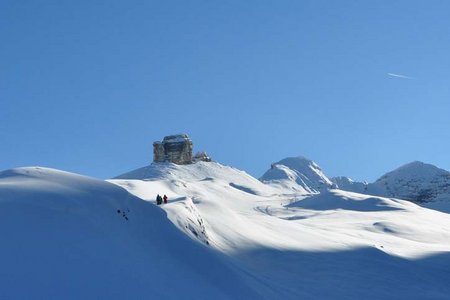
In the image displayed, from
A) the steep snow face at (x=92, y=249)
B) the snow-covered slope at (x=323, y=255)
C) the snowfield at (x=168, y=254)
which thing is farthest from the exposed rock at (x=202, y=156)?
the steep snow face at (x=92, y=249)

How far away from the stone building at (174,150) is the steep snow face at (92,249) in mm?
118638

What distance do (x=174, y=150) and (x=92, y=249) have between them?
12759cm

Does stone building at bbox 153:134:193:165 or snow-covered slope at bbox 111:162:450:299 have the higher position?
stone building at bbox 153:134:193:165

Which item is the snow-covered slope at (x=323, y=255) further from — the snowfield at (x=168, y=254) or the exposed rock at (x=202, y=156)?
the exposed rock at (x=202, y=156)

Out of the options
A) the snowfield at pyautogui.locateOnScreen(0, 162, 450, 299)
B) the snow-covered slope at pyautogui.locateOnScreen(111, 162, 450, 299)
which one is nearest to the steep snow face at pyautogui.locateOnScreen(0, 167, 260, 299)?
the snowfield at pyautogui.locateOnScreen(0, 162, 450, 299)

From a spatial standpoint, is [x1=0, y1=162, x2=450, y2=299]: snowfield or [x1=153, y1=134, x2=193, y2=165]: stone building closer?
[x1=0, y1=162, x2=450, y2=299]: snowfield

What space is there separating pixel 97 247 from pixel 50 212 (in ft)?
7.13

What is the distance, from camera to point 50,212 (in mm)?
17906

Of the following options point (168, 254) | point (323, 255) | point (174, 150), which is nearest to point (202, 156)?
point (174, 150)

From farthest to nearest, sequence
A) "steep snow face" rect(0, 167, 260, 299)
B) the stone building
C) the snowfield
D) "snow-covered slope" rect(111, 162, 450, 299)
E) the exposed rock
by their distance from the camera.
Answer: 1. the exposed rock
2. the stone building
3. "snow-covered slope" rect(111, 162, 450, 299)
4. the snowfield
5. "steep snow face" rect(0, 167, 260, 299)

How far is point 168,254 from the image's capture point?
806 inches

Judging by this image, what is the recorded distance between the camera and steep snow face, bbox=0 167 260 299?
14.1 meters

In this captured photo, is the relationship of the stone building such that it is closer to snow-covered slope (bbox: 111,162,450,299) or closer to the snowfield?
snow-covered slope (bbox: 111,162,450,299)

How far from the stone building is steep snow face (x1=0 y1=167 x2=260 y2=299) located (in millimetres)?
118638
